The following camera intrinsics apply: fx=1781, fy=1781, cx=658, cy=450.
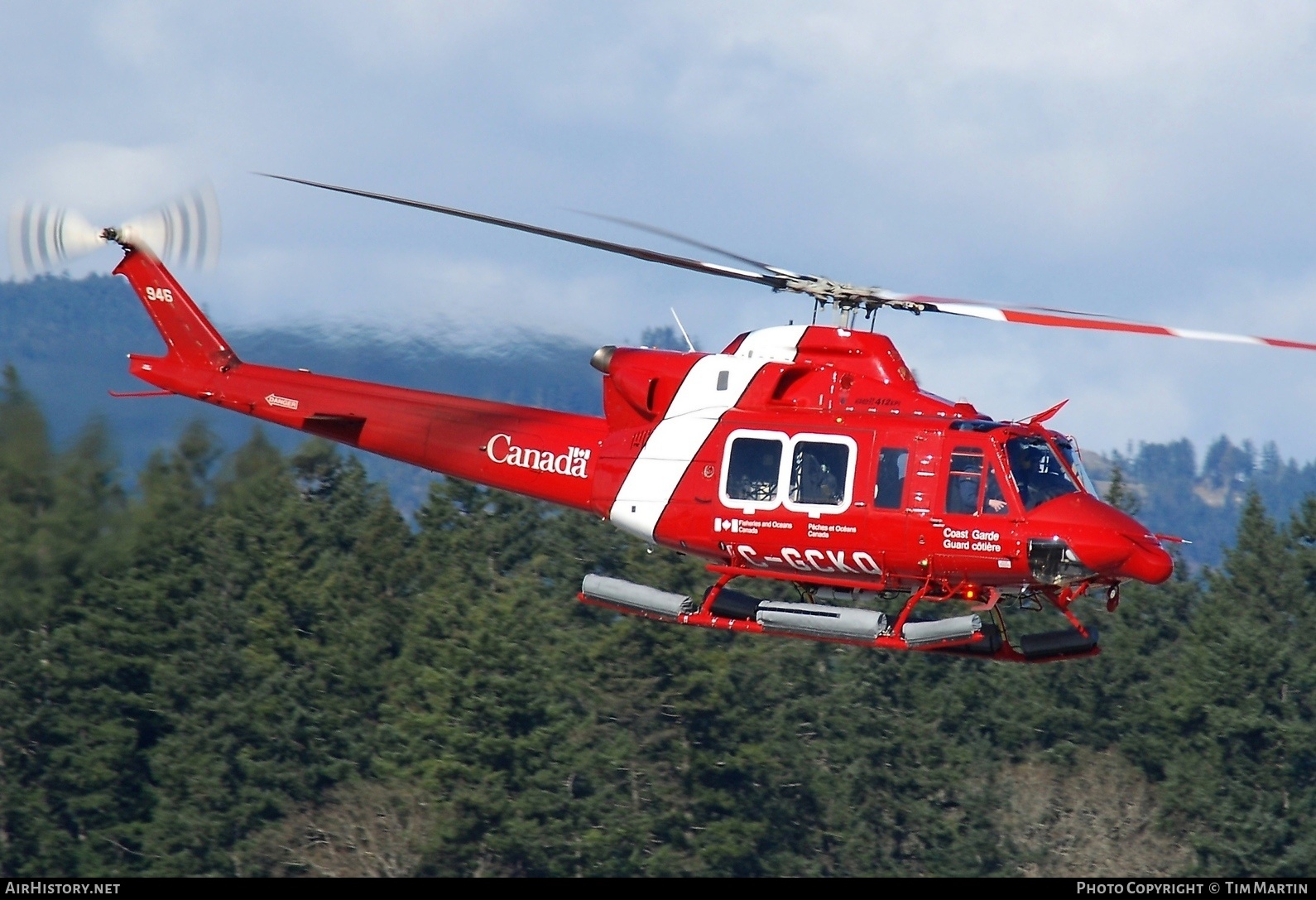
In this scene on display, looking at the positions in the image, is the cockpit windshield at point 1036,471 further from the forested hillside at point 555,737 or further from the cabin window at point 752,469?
the forested hillside at point 555,737

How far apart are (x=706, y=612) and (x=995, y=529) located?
322 cm

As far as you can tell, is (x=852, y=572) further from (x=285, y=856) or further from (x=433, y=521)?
(x=433, y=521)

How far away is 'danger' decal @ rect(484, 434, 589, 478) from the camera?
19.8 metres

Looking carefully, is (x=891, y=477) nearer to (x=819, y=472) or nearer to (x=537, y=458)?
(x=819, y=472)

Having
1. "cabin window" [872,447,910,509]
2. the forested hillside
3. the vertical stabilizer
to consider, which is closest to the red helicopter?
"cabin window" [872,447,910,509]

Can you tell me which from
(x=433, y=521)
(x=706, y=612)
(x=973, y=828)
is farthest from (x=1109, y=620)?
(x=706, y=612)

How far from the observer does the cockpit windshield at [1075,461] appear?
17594 millimetres

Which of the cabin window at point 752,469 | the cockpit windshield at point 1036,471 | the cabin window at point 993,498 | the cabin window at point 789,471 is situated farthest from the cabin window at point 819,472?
the cockpit windshield at point 1036,471

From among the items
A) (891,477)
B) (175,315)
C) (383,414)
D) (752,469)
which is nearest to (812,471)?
(752,469)

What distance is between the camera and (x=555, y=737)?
1638 inches

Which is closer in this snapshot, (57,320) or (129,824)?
(57,320)

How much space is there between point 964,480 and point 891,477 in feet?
2.34

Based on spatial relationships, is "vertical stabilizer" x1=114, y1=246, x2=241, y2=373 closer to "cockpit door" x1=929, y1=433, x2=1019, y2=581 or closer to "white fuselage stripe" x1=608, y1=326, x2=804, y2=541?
"white fuselage stripe" x1=608, y1=326, x2=804, y2=541

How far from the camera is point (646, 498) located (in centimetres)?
1891
